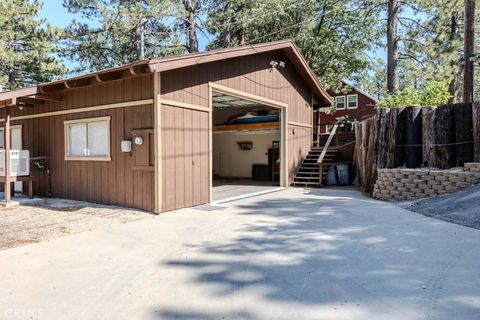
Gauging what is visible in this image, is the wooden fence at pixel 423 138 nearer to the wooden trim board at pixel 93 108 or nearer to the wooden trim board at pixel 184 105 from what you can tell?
the wooden trim board at pixel 184 105

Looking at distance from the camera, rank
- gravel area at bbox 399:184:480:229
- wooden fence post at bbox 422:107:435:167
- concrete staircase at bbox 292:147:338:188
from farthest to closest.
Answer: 1. concrete staircase at bbox 292:147:338:188
2. wooden fence post at bbox 422:107:435:167
3. gravel area at bbox 399:184:480:229

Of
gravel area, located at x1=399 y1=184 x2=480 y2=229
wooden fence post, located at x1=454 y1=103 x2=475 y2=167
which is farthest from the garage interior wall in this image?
gravel area, located at x1=399 y1=184 x2=480 y2=229

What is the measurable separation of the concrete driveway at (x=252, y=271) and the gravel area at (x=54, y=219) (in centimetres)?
41

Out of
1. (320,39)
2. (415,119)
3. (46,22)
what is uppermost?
(46,22)

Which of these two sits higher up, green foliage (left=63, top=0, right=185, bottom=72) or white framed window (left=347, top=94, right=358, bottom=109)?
green foliage (left=63, top=0, right=185, bottom=72)

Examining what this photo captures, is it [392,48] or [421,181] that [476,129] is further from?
[392,48]

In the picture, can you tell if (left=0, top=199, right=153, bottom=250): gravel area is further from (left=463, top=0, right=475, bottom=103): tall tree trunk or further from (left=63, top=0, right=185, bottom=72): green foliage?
(left=63, top=0, right=185, bottom=72): green foliage

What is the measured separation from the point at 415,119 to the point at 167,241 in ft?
20.1

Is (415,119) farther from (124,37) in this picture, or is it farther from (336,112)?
(336,112)

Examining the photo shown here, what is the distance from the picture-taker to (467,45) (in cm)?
911

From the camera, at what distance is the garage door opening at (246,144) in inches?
510

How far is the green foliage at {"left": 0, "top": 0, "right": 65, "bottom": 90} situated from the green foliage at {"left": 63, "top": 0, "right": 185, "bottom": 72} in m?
0.88

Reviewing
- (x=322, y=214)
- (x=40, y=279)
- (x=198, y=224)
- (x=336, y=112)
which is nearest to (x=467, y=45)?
(x=322, y=214)

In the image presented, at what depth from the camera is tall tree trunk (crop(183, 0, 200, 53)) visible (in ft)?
56.9
